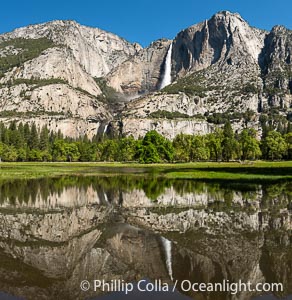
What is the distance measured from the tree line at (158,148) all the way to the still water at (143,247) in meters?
98.1

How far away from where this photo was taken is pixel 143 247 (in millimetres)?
14820

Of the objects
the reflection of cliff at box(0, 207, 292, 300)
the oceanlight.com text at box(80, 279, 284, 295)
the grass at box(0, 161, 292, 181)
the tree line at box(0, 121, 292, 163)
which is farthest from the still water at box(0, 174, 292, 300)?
the tree line at box(0, 121, 292, 163)

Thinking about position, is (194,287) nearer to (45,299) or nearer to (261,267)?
(261,267)

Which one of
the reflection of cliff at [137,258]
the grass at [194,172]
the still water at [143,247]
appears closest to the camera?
the still water at [143,247]

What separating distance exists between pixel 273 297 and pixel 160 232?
8.15 meters

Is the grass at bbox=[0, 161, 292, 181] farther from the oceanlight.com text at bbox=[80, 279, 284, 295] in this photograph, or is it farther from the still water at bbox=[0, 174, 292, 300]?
the oceanlight.com text at bbox=[80, 279, 284, 295]

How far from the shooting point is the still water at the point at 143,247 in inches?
428

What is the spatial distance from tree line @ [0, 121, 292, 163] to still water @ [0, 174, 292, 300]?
322 ft

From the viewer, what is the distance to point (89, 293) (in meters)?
10.3

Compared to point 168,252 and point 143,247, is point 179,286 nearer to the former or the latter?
point 168,252

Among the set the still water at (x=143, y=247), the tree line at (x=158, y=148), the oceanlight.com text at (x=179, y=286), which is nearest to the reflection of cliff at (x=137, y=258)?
the still water at (x=143, y=247)

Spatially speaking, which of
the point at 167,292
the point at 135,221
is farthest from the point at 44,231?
the point at 167,292

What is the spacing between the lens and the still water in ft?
35.6

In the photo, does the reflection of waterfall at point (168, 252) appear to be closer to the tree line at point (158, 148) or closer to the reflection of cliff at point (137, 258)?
the reflection of cliff at point (137, 258)
